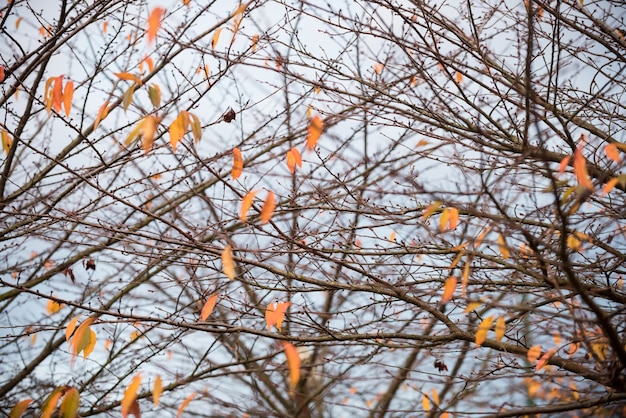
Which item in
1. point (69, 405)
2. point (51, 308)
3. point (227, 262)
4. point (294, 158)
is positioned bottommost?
point (69, 405)

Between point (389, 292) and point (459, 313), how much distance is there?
0.66 meters

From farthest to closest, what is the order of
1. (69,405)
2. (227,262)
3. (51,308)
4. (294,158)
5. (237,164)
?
(51,308)
(237,164)
(294,158)
(69,405)
(227,262)

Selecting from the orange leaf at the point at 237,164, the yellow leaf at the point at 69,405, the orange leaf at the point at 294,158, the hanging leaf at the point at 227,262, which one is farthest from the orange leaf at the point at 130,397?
the orange leaf at the point at 294,158

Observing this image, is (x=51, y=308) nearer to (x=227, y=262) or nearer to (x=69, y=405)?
(x=69, y=405)

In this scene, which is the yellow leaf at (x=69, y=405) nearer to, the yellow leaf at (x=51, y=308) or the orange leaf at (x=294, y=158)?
the orange leaf at (x=294, y=158)

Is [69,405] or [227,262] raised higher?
[227,262]

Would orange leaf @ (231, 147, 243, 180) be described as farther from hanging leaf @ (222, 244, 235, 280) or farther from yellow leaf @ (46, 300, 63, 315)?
yellow leaf @ (46, 300, 63, 315)

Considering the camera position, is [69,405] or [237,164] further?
[237,164]

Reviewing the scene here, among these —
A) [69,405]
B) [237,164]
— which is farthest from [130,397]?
[237,164]

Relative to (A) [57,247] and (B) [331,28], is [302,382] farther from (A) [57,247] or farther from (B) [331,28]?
(B) [331,28]

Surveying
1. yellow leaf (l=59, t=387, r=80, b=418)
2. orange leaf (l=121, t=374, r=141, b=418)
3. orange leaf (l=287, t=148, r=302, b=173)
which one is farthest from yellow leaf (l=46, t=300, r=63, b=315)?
orange leaf (l=287, t=148, r=302, b=173)

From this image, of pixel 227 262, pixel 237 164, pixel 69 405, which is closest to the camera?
pixel 227 262

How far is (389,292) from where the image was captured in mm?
2709

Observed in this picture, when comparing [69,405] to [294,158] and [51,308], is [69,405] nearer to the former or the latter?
[294,158]
